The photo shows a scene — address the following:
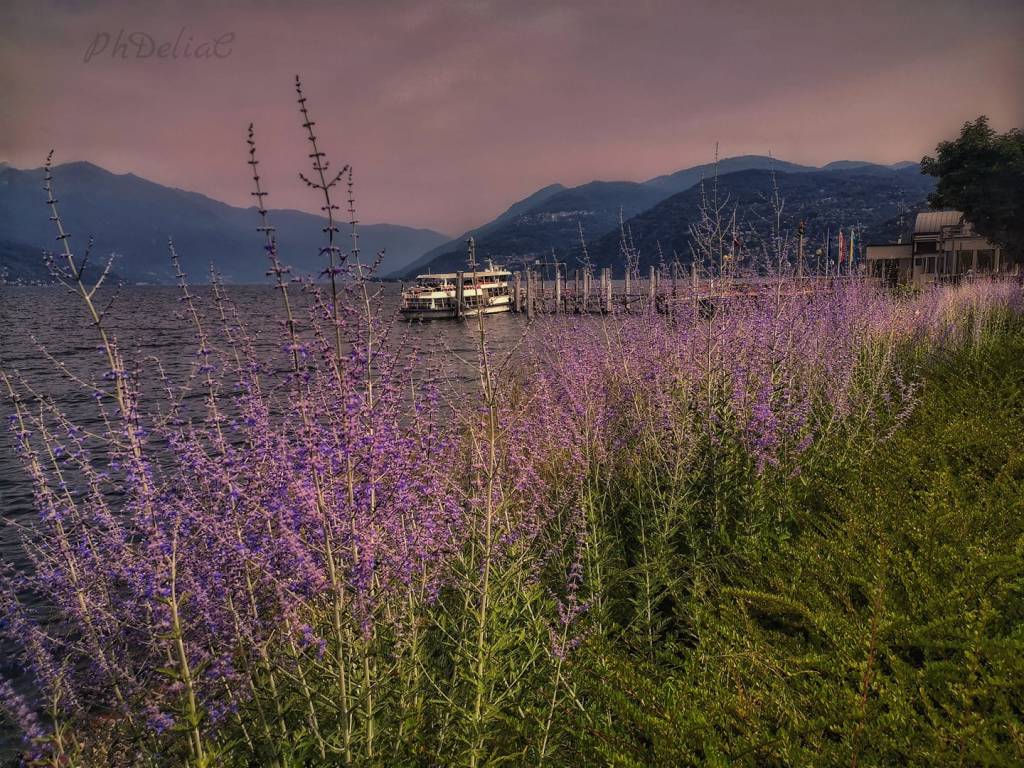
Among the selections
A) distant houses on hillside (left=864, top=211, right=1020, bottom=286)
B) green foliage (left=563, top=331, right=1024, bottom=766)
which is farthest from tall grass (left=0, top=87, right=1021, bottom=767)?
distant houses on hillside (left=864, top=211, right=1020, bottom=286)

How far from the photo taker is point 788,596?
12.7 ft

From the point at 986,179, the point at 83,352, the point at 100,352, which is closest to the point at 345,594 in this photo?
the point at 100,352

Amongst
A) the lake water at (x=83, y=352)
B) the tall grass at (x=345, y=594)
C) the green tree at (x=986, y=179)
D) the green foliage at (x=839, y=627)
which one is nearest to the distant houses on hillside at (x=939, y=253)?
the green tree at (x=986, y=179)

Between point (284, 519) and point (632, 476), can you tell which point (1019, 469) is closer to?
point (632, 476)

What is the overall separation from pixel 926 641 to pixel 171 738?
4018mm

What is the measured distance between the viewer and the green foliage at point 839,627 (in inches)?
97.3

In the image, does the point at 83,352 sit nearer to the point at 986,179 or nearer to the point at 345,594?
the point at 345,594

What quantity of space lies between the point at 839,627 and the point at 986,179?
111ft

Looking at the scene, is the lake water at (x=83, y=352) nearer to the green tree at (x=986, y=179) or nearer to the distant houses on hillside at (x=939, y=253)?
the green tree at (x=986, y=179)

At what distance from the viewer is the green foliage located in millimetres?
2473

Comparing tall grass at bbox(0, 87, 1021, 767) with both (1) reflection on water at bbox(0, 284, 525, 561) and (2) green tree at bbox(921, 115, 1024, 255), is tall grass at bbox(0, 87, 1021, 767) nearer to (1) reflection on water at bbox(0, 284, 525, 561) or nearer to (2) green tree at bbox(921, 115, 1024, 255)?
(1) reflection on water at bbox(0, 284, 525, 561)

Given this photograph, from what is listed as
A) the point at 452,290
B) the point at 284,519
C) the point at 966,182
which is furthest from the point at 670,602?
the point at 452,290

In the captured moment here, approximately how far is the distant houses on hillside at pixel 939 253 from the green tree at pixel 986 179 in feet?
14.6

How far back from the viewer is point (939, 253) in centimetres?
4025
